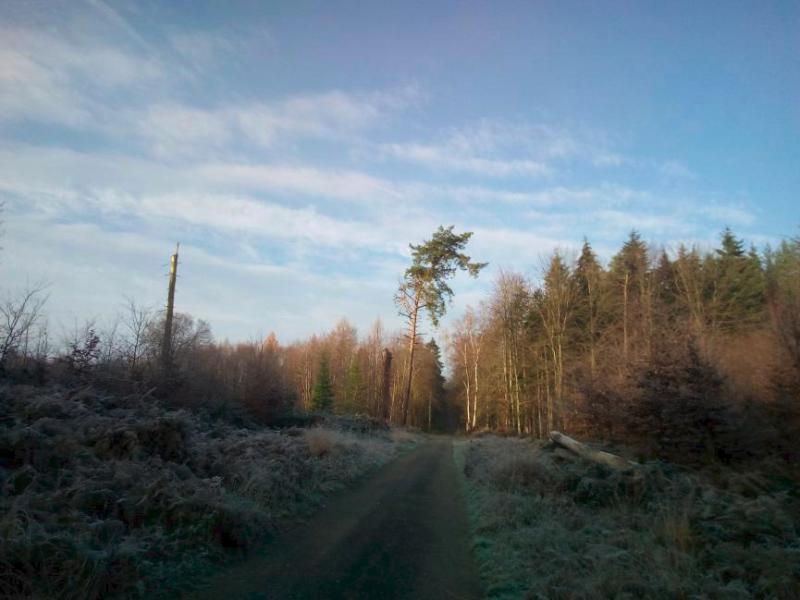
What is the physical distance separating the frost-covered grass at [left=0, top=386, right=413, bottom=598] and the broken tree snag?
689 cm

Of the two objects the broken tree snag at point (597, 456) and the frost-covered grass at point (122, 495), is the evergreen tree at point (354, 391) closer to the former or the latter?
the broken tree snag at point (597, 456)

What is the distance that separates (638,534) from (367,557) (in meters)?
4.39

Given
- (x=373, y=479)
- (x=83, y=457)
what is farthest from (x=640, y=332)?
(x=83, y=457)

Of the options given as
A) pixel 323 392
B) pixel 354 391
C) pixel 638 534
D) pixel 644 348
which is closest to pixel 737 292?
pixel 644 348

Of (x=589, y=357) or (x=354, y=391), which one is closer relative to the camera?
(x=589, y=357)

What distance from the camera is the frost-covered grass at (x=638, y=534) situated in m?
5.75

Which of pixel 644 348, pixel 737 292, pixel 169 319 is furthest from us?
pixel 737 292

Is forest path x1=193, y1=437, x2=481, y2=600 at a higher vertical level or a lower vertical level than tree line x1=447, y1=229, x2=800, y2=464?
lower

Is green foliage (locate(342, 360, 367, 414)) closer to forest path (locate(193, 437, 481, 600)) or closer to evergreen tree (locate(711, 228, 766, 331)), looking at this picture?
evergreen tree (locate(711, 228, 766, 331))

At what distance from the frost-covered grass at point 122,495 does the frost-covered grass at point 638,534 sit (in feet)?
13.7

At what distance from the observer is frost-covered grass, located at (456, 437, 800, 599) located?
575 centimetres

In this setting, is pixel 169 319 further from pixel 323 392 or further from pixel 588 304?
pixel 588 304

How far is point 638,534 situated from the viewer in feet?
25.3

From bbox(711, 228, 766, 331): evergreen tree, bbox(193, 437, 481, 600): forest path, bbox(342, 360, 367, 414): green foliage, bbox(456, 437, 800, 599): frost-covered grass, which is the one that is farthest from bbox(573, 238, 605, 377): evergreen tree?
bbox(342, 360, 367, 414): green foliage
